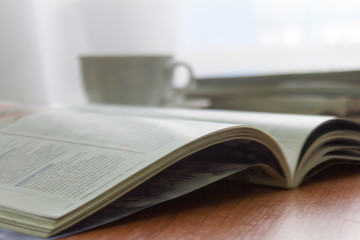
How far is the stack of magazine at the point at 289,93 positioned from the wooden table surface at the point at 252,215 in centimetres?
28

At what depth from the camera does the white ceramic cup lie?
795 millimetres

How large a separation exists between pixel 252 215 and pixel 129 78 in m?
0.50

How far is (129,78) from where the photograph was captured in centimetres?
80

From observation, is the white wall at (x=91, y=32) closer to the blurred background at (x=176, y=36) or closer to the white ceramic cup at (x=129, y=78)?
the blurred background at (x=176, y=36)

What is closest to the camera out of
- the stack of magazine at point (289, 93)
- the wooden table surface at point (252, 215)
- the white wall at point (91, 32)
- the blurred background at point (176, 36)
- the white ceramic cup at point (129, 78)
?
the wooden table surface at point (252, 215)

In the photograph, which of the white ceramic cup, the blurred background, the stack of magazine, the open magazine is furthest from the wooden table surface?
the blurred background

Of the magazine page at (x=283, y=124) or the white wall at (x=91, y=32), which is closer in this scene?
the magazine page at (x=283, y=124)

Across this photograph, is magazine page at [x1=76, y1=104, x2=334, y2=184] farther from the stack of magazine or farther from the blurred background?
the blurred background

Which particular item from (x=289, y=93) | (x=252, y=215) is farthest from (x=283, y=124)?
(x=289, y=93)

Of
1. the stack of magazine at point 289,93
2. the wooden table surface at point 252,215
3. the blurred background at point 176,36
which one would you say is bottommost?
the wooden table surface at point 252,215

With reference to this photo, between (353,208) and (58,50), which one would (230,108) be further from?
(58,50)

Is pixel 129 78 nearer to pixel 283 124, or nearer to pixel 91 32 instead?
pixel 283 124

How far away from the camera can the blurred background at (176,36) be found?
1.08m

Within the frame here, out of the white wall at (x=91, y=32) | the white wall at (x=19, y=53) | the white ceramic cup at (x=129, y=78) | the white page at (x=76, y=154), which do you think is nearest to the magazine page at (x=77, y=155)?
the white page at (x=76, y=154)
